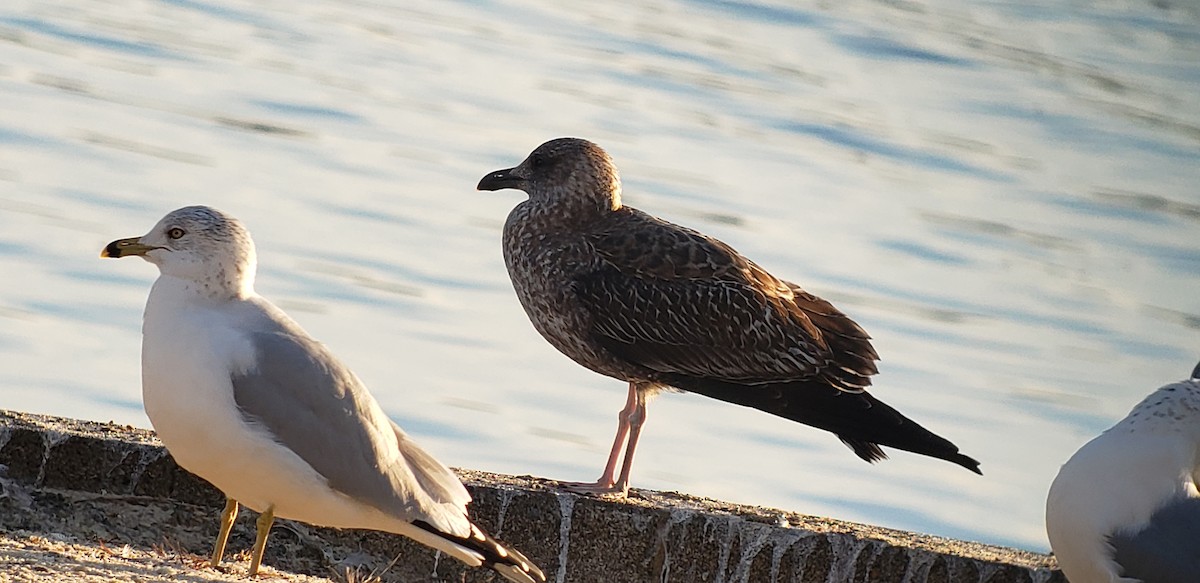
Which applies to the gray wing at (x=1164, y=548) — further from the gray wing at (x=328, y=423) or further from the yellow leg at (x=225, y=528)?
the yellow leg at (x=225, y=528)

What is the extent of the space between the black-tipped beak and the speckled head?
0.04ft

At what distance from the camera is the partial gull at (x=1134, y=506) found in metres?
6.62

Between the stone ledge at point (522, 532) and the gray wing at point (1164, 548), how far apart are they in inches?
24.1

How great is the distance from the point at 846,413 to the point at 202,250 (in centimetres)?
280

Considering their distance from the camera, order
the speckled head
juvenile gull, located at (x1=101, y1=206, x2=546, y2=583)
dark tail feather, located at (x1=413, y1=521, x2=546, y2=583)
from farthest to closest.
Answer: the speckled head → dark tail feather, located at (x1=413, y1=521, x2=546, y2=583) → juvenile gull, located at (x1=101, y1=206, x2=546, y2=583)

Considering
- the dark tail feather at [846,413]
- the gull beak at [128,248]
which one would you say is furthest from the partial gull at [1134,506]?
the gull beak at [128,248]

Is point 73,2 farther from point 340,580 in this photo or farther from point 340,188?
point 340,580

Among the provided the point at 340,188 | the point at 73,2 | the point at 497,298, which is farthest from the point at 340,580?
the point at 73,2

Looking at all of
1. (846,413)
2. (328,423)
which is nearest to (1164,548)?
(846,413)

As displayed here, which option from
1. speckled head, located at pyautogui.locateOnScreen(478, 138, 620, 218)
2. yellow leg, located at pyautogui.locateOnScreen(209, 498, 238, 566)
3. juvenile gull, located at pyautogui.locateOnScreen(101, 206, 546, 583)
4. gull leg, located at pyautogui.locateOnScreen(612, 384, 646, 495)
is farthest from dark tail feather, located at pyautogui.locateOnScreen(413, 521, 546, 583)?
speckled head, located at pyautogui.locateOnScreen(478, 138, 620, 218)

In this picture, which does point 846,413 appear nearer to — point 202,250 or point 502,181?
point 502,181

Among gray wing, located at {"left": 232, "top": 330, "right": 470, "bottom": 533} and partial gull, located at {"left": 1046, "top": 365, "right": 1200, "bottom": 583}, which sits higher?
partial gull, located at {"left": 1046, "top": 365, "right": 1200, "bottom": 583}

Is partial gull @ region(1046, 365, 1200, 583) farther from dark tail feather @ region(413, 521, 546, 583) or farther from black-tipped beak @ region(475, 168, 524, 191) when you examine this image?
black-tipped beak @ region(475, 168, 524, 191)

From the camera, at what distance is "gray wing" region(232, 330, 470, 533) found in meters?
5.89
